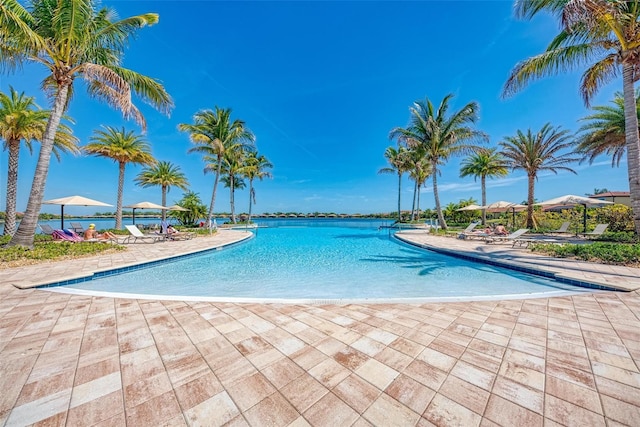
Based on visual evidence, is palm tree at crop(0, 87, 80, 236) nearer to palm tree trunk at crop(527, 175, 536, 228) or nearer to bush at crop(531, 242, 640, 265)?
bush at crop(531, 242, 640, 265)

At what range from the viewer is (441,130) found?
15.1 metres

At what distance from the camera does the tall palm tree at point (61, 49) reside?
6617 millimetres

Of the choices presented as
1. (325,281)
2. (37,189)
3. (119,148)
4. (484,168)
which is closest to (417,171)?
Answer: (484,168)

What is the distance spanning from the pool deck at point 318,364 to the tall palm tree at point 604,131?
1355 centimetres

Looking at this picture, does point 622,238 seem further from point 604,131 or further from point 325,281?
point 325,281

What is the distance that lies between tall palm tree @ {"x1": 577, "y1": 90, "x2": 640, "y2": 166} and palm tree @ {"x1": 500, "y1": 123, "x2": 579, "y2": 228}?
1.74 m

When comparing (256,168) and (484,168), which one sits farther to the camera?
(256,168)

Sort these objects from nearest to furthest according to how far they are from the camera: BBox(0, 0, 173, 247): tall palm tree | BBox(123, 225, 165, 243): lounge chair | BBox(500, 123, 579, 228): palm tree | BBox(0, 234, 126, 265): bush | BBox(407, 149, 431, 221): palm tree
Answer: BBox(0, 234, 126, 265): bush, BBox(0, 0, 173, 247): tall palm tree, BBox(123, 225, 165, 243): lounge chair, BBox(500, 123, 579, 228): palm tree, BBox(407, 149, 431, 221): palm tree

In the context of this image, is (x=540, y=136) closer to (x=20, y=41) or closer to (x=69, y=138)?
(x=20, y=41)

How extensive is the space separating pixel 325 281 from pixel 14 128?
14.0 metres

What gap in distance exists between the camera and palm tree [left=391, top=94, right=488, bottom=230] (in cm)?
1460

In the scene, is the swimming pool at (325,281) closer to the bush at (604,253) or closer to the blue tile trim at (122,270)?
the blue tile trim at (122,270)

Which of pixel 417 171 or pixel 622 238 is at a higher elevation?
pixel 417 171

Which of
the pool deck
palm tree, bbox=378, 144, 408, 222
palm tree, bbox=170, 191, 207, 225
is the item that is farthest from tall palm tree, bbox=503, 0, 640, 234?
palm tree, bbox=170, 191, 207, 225
